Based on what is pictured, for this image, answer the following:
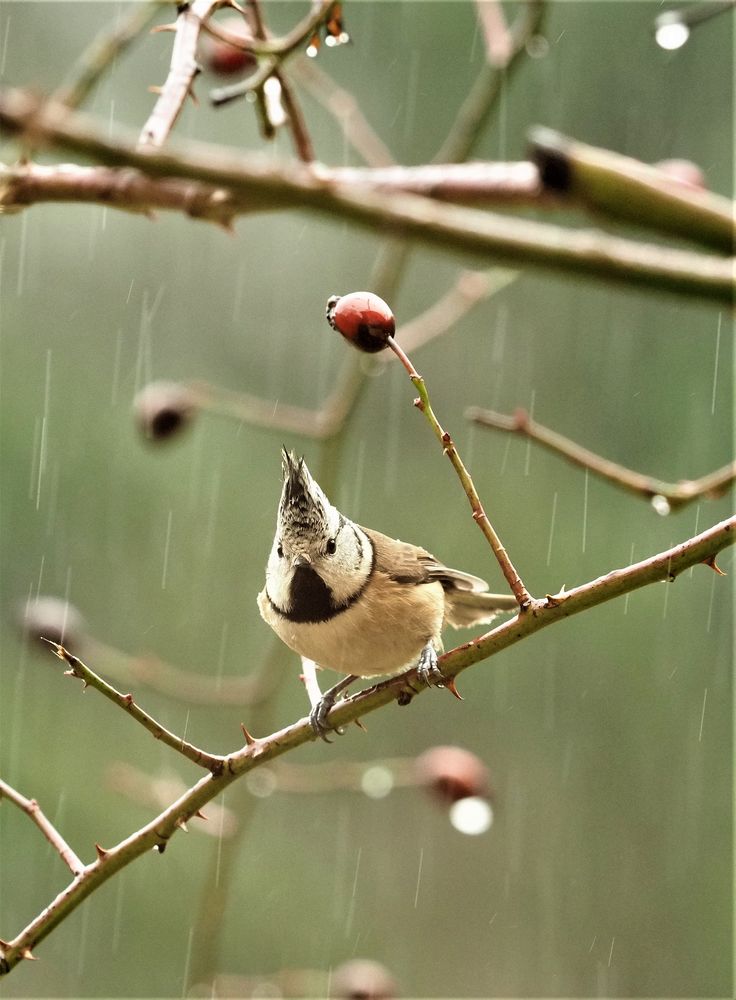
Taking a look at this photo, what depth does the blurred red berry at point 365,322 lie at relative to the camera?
82 centimetres

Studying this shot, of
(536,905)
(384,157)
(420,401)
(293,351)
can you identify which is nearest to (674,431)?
(293,351)

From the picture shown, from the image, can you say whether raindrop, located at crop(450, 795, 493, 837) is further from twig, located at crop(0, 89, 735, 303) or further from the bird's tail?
twig, located at crop(0, 89, 735, 303)

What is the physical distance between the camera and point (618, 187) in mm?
600

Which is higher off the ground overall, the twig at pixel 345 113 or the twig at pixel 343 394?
the twig at pixel 345 113

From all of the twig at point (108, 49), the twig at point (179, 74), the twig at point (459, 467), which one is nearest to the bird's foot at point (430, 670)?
the twig at point (459, 467)

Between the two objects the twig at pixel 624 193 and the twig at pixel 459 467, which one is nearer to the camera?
the twig at pixel 624 193

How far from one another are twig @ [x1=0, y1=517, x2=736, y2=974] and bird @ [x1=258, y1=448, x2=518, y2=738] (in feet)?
0.52

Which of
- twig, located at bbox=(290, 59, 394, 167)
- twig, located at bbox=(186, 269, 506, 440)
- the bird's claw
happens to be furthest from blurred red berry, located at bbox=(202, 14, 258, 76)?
the bird's claw

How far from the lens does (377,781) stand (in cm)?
171

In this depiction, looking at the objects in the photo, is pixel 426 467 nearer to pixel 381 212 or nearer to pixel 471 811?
pixel 471 811

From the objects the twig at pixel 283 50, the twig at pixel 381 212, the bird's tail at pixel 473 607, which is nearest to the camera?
the twig at pixel 381 212

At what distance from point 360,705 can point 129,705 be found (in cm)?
24

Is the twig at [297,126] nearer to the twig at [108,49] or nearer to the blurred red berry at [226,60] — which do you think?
the twig at [108,49]

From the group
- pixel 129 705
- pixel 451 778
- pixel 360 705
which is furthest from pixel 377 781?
pixel 129 705
